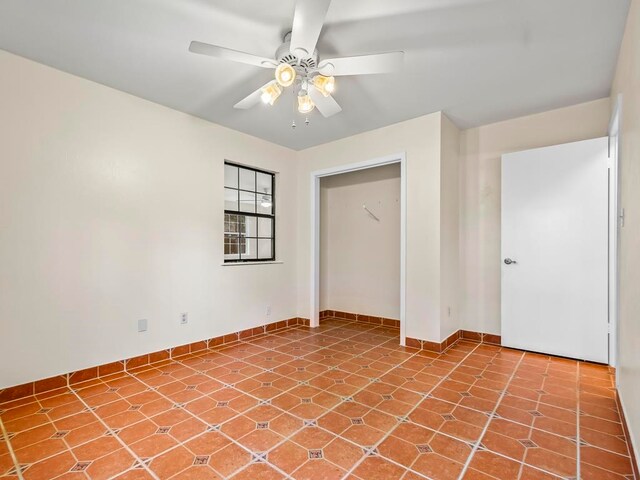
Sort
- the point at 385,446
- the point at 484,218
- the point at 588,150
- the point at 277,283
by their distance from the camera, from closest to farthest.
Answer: the point at 385,446, the point at 588,150, the point at 484,218, the point at 277,283

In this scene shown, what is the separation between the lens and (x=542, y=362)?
3.11m

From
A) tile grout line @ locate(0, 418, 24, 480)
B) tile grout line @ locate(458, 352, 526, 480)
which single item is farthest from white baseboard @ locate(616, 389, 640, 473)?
tile grout line @ locate(0, 418, 24, 480)

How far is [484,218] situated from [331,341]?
7.66 ft

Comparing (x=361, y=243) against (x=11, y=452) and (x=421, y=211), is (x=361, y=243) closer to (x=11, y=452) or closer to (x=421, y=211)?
(x=421, y=211)

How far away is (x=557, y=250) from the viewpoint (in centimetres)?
326

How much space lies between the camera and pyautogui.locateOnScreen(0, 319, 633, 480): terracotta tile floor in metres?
1.64

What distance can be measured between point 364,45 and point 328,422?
99.9 inches

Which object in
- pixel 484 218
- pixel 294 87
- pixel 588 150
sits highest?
pixel 294 87

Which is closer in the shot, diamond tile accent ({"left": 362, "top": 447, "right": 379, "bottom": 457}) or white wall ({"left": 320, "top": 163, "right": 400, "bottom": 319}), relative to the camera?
diamond tile accent ({"left": 362, "top": 447, "right": 379, "bottom": 457})

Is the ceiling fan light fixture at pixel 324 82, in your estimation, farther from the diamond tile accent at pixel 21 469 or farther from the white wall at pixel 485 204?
the diamond tile accent at pixel 21 469

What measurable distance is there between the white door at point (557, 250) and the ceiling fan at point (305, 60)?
230 cm

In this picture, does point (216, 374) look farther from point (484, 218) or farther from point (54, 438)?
point (484, 218)

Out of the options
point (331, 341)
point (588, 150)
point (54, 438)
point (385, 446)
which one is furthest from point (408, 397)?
point (588, 150)

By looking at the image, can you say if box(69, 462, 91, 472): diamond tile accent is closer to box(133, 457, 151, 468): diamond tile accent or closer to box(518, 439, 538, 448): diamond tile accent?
box(133, 457, 151, 468): diamond tile accent
